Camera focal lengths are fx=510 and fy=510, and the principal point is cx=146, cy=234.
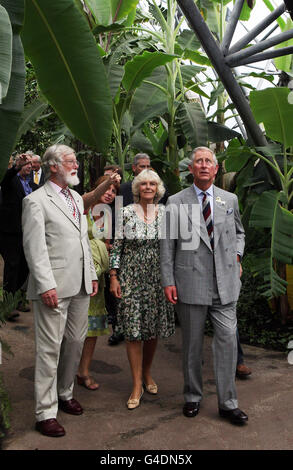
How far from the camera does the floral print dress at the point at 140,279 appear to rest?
13.2 feet

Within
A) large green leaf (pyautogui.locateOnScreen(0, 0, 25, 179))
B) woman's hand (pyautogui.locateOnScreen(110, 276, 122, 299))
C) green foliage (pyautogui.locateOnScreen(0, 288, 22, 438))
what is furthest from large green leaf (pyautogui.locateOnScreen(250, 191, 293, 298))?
large green leaf (pyautogui.locateOnScreen(0, 0, 25, 179))

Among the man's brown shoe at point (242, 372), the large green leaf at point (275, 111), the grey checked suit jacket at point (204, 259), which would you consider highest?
the large green leaf at point (275, 111)

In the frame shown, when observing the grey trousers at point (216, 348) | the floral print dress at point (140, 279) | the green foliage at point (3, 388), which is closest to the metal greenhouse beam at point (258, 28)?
the floral print dress at point (140, 279)

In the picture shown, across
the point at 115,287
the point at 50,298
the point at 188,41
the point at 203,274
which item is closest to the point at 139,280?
the point at 115,287

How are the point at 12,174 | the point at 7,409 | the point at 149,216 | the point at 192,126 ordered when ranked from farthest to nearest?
the point at 192,126, the point at 12,174, the point at 149,216, the point at 7,409

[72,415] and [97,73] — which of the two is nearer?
[97,73]

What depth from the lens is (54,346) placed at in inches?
137

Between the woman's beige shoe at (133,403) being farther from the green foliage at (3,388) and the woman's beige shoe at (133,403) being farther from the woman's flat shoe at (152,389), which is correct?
the green foliage at (3,388)

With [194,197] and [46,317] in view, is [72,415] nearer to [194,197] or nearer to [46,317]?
[46,317]

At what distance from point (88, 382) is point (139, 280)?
104 centimetres

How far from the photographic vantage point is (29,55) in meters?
2.99

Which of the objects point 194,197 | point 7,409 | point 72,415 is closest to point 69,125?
Answer: point 194,197

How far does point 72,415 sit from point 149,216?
1.63 m

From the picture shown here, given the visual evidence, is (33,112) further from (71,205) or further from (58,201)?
(58,201)
